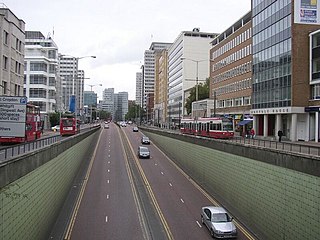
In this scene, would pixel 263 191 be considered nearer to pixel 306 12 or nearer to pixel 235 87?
pixel 306 12

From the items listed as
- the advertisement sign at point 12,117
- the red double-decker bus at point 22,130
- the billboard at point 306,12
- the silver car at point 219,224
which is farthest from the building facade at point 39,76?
the silver car at point 219,224

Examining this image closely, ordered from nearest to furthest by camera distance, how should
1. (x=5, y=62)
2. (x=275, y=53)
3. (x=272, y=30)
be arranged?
(x=5, y=62)
(x=275, y=53)
(x=272, y=30)

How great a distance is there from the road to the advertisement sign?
6.99m

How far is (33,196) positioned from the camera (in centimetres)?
1781

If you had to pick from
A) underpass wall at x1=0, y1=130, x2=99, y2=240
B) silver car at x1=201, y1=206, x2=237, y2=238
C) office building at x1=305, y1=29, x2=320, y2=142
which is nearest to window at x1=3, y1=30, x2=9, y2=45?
underpass wall at x1=0, y1=130, x2=99, y2=240

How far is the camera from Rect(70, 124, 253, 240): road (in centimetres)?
2341

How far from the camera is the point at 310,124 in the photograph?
168 feet

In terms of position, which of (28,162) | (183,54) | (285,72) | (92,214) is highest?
(183,54)

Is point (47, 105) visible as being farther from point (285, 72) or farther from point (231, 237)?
point (231, 237)

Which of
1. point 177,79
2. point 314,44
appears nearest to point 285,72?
point 314,44

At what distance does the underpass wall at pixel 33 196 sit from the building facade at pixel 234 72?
40750 millimetres

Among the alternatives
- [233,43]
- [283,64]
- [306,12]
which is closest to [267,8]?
[306,12]

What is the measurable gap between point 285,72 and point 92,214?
3668 cm

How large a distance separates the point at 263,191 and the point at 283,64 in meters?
35.2
